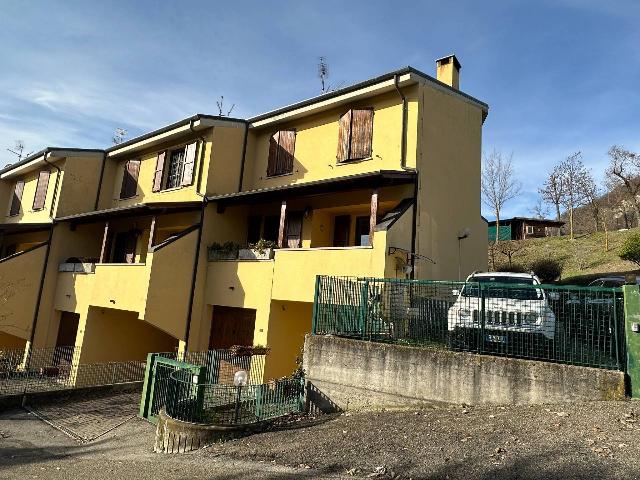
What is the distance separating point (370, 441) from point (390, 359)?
198 centimetres

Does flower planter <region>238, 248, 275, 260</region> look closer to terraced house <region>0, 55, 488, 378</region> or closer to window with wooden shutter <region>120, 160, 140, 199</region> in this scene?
terraced house <region>0, 55, 488, 378</region>

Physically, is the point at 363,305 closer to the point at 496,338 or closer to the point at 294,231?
the point at 496,338

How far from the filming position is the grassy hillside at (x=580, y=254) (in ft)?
86.0

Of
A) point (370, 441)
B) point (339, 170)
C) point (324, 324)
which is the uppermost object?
point (339, 170)

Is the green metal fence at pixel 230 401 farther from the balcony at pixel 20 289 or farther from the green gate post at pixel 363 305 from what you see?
the balcony at pixel 20 289

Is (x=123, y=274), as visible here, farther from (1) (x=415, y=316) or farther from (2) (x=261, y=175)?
(1) (x=415, y=316)

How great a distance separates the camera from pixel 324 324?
10.8m

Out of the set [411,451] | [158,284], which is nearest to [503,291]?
[411,451]

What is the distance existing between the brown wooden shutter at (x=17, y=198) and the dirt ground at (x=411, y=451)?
69.0 feet

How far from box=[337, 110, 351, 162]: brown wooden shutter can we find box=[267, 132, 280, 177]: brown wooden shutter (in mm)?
2987

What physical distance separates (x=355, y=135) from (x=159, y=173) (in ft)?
31.2

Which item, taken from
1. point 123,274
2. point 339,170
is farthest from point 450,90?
point 123,274

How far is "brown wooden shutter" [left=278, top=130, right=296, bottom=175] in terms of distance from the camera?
16672 mm

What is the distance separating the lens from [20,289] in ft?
64.6
